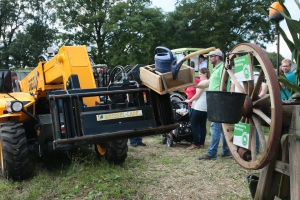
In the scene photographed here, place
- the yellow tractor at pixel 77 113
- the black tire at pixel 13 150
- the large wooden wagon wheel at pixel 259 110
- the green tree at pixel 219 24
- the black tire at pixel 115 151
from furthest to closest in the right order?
the green tree at pixel 219 24, the black tire at pixel 115 151, the black tire at pixel 13 150, the yellow tractor at pixel 77 113, the large wooden wagon wheel at pixel 259 110

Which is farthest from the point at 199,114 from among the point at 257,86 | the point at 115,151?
the point at 257,86

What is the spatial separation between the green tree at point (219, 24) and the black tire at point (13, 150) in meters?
25.9

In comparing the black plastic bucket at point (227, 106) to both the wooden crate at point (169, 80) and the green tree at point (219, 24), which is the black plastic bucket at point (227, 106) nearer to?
the wooden crate at point (169, 80)

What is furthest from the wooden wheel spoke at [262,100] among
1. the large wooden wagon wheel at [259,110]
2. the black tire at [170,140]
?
the black tire at [170,140]

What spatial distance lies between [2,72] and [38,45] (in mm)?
28373

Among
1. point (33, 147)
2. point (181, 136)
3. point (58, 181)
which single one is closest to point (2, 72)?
point (33, 147)

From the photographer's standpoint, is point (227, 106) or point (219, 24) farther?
point (219, 24)

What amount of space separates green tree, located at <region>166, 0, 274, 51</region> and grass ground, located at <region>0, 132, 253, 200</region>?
24.6 meters

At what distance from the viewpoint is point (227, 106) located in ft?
7.98

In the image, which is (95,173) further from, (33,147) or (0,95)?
(0,95)

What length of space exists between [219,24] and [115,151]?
2556 cm

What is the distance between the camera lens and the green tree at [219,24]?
2928 centimetres

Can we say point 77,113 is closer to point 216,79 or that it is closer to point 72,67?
point 72,67

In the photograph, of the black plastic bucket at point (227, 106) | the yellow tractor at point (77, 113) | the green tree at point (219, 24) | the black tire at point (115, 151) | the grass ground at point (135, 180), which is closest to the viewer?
the black plastic bucket at point (227, 106)
